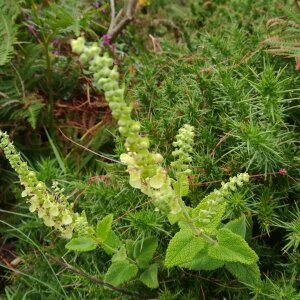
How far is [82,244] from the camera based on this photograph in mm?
1258

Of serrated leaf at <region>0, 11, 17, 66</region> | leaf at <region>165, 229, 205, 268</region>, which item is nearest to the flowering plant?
leaf at <region>165, 229, 205, 268</region>

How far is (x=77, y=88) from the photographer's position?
7.36 ft

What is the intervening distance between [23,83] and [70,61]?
10.5 inches

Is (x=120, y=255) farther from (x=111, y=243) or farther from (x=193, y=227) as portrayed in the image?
(x=193, y=227)

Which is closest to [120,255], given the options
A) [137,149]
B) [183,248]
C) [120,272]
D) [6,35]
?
[120,272]

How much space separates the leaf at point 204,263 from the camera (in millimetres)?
1205

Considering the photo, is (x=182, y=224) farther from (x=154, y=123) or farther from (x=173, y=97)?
(x=173, y=97)

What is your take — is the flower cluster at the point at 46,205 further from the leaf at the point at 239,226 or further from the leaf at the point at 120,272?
the leaf at the point at 239,226

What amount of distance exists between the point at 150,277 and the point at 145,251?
7 centimetres

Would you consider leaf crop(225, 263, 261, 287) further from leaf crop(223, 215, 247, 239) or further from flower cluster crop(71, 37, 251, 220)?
flower cluster crop(71, 37, 251, 220)

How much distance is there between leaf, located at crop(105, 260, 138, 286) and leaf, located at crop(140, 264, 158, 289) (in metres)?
0.04

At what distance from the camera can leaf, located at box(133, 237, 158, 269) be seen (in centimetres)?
129

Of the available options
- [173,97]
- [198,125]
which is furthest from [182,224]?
[173,97]

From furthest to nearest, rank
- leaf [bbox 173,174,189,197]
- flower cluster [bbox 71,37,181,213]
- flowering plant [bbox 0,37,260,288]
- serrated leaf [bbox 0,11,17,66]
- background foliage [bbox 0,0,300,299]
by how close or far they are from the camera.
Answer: serrated leaf [bbox 0,11,17,66] < background foliage [bbox 0,0,300,299] < leaf [bbox 173,174,189,197] < flowering plant [bbox 0,37,260,288] < flower cluster [bbox 71,37,181,213]
